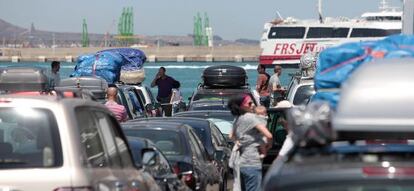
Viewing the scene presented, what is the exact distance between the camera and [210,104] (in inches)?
928

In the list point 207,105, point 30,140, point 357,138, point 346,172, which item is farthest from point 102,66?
point 346,172

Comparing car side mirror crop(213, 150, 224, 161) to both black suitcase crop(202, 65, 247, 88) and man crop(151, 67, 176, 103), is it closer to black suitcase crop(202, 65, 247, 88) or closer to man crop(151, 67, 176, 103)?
black suitcase crop(202, 65, 247, 88)

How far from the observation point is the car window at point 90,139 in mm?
8406

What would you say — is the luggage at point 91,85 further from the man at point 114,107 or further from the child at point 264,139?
the child at point 264,139

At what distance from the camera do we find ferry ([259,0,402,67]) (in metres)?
71.8

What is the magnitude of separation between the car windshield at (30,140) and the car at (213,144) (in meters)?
6.84

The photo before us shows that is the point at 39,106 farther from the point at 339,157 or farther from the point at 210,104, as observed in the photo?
the point at 210,104

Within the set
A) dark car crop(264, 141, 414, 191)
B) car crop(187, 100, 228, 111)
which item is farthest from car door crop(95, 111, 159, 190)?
car crop(187, 100, 228, 111)

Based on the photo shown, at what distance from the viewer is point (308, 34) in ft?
241

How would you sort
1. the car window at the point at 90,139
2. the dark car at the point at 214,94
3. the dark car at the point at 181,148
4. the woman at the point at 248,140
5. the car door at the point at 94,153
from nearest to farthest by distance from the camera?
the car door at the point at 94,153 → the car window at the point at 90,139 → the dark car at the point at 181,148 → the woman at the point at 248,140 → the dark car at the point at 214,94

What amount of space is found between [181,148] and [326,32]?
61.2 m

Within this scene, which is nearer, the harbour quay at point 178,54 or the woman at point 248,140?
the woman at point 248,140

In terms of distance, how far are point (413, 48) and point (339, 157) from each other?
2.69 m

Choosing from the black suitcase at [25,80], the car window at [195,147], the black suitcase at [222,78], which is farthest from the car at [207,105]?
the black suitcase at [25,80]
